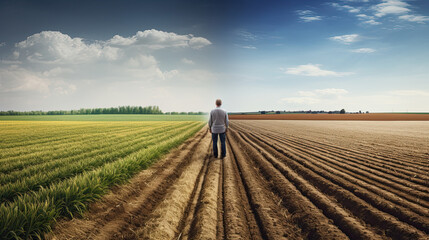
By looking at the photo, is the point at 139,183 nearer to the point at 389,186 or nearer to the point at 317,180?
the point at 317,180

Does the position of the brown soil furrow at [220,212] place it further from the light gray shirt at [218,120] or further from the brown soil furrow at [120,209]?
the light gray shirt at [218,120]

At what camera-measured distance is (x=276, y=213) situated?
396 cm

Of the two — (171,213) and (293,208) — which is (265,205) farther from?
(171,213)

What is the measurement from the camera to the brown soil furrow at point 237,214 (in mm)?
3252

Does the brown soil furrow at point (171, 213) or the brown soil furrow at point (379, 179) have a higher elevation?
the brown soil furrow at point (379, 179)

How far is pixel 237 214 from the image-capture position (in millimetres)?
3865

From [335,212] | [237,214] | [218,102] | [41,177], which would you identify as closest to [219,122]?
[218,102]

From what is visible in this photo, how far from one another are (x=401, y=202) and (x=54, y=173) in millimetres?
8073

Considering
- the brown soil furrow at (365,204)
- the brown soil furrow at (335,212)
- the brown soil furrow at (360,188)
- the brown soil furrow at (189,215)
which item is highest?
the brown soil furrow at (360,188)

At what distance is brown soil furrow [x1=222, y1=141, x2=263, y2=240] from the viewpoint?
3.25 m

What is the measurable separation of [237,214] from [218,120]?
5.22 m

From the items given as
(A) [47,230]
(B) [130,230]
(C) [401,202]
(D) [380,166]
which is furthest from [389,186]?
(A) [47,230]

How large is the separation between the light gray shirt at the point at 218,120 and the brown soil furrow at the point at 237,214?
3.02 m

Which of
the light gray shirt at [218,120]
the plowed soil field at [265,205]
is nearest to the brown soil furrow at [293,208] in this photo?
the plowed soil field at [265,205]
